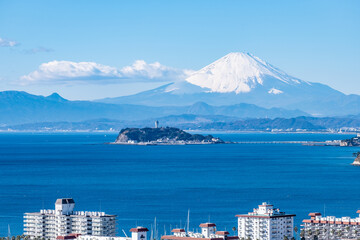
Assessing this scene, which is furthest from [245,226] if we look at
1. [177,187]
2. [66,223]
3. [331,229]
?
[177,187]

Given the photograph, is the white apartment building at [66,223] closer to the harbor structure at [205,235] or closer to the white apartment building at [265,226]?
the harbor structure at [205,235]

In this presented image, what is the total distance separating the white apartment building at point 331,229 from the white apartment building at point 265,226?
0.96 m

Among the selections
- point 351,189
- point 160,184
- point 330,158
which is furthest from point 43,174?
point 330,158

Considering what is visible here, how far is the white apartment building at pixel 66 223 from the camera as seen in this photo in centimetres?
4381

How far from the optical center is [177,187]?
7862 centimetres

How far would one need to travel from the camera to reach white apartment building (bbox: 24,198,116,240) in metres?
43.8

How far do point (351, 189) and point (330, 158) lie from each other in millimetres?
54164

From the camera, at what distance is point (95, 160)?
12450cm

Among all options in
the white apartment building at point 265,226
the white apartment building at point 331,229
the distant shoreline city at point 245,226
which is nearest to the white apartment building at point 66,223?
the distant shoreline city at point 245,226

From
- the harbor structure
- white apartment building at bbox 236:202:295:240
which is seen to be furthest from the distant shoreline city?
the harbor structure

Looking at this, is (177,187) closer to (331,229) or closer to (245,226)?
(245,226)

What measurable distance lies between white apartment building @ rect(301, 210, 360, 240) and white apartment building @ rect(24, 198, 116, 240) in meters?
9.54

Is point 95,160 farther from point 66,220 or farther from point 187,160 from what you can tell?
point 66,220

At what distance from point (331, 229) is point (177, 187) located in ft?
118
